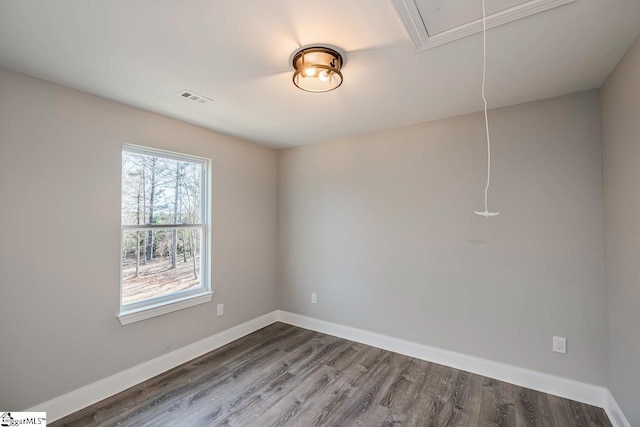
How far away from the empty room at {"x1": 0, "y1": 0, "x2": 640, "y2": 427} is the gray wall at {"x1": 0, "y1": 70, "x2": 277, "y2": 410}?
14 mm

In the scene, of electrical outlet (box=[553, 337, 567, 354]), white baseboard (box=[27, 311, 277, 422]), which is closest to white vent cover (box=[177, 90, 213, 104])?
white baseboard (box=[27, 311, 277, 422])

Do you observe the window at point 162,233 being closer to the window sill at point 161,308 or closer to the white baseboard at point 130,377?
the window sill at point 161,308

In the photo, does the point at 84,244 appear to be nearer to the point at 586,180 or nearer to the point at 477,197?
the point at 477,197

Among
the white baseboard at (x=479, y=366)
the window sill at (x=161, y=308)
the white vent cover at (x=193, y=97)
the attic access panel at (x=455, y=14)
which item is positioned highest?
the white vent cover at (x=193, y=97)

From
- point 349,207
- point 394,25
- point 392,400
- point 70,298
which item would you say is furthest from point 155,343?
point 394,25

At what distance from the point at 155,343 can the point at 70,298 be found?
0.85 m

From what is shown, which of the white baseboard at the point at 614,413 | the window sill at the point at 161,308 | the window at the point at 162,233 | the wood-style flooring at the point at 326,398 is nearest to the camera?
the white baseboard at the point at 614,413

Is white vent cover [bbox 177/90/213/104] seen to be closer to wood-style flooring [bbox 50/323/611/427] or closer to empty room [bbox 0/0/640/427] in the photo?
empty room [bbox 0/0/640/427]

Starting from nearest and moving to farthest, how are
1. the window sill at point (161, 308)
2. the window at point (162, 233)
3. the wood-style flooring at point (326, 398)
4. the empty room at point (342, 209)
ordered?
the empty room at point (342, 209) < the wood-style flooring at point (326, 398) < the window sill at point (161, 308) < the window at point (162, 233)

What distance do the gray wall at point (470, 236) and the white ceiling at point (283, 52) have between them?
0.40m

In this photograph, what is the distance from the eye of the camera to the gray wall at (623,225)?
1.65 meters

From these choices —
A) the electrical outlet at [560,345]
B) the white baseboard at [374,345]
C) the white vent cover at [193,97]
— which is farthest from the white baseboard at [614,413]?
the white vent cover at [193,97]

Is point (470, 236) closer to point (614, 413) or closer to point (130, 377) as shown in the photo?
point (614, 413)

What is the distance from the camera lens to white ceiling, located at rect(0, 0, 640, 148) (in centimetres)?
139
